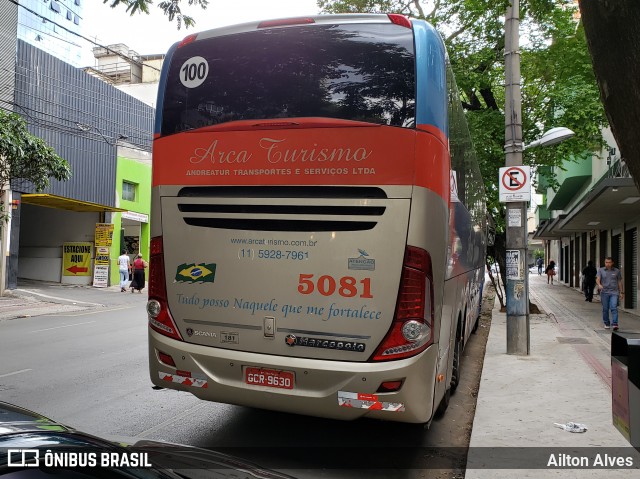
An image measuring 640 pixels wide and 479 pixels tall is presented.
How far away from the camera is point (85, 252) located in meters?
25.2

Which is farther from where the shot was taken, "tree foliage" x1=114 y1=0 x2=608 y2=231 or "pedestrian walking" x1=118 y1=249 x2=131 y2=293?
"pedestrian walking" x1=118 y1=249 x2=131 y2=293

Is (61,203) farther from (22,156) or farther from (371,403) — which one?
(371,403)

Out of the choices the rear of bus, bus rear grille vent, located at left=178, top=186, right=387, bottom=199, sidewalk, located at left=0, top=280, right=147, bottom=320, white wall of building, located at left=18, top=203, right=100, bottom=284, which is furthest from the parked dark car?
white wall of building, located at left=18, top=203, right=100, bottom=284

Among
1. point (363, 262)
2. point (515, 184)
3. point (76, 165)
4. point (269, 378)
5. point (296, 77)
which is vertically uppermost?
point (76, 165)

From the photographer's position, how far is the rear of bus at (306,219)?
415 centimetres

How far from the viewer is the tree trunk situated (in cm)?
289

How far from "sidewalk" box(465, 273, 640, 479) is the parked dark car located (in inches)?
87.9

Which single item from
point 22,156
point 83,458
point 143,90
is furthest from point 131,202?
point 83,458

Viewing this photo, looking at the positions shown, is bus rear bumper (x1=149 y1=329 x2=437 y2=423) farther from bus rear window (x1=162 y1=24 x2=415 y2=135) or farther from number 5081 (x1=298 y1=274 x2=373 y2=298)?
bus rear window (x1=162 y1=24 x2=415 y2=135)

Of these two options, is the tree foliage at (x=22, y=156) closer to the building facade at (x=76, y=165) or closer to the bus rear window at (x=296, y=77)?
the building facade at (x=76, y=165)

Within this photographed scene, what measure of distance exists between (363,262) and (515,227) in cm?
613

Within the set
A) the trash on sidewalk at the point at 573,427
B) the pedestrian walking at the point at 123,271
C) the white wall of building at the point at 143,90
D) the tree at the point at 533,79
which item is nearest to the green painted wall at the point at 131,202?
the pedestrian walking at the point at 123,271

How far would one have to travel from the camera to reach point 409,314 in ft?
13.6

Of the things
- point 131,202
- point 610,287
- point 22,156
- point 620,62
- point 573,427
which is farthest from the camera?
point 131,202
